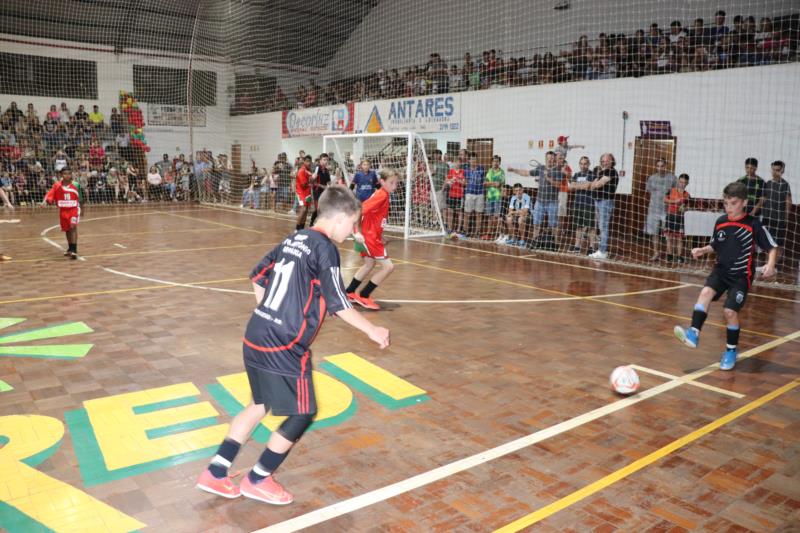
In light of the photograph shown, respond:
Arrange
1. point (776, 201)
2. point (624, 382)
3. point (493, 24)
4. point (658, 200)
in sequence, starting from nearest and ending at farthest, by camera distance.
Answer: point (624, 382) < point (776, 201) < point (658, 200) < point (493, 24)

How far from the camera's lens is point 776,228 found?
466 inches

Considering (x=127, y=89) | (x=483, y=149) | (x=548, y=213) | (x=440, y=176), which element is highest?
(x=127, y=89)

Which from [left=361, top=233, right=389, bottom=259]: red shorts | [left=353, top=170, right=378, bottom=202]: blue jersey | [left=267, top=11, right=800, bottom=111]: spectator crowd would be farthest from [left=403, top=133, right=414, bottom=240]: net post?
[left=361, top=233, right=389, bottom=259]: red shorts

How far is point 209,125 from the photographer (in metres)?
30.3

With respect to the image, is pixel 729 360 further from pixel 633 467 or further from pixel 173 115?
pixel 173 115

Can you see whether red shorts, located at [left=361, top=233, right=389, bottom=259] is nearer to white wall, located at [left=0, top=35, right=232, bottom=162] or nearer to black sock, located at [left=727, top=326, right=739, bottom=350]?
black sock, located at [left=727, top=326, right=739, bottom=350]

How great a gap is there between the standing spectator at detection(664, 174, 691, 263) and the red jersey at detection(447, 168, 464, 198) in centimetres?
525

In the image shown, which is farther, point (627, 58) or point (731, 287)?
point (627, 58)

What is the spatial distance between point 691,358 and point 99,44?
2948cm

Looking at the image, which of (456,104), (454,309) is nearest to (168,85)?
(456,104)

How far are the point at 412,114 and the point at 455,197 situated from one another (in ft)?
21.8

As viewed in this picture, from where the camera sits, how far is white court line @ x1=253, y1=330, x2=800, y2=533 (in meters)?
3.22

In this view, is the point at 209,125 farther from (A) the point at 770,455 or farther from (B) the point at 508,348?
(A) the point at 770,455

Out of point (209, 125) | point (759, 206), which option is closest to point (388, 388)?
point (759, 206)
